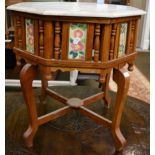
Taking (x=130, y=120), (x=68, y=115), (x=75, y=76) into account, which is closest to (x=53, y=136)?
(x=68, y=115)

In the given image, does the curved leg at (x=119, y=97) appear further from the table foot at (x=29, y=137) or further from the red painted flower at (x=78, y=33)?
the table foot at (x=29, y=137)

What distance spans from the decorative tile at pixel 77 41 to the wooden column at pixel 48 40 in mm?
60

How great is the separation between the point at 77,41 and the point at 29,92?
29 centimetres

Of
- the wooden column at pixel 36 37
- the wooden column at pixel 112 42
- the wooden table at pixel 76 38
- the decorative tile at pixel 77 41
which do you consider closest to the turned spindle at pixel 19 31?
the wooden table at pixel 76 38

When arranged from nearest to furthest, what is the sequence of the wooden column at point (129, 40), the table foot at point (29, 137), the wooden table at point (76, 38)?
1. the wooden table at point (76, 38)
2. the wooden column at point (129, 40)
3. the table foot at point (29, 137)

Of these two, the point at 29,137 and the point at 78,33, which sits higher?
the point at 78,33

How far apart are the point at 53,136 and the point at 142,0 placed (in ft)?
9.97

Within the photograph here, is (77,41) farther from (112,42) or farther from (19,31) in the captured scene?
(19,31)

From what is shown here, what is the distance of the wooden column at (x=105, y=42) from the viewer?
0.70 metres

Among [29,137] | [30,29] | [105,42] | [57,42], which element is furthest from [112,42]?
[29,137]

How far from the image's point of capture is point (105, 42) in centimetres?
71

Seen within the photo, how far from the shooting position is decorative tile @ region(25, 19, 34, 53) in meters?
0.76

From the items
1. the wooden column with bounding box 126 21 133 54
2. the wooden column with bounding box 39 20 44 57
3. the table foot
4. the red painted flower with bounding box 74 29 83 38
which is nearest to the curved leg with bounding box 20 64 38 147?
the table foot

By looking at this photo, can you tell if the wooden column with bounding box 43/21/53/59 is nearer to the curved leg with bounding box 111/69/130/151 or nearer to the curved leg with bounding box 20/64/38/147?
the curved leg with bounding box 20/64/38/147
